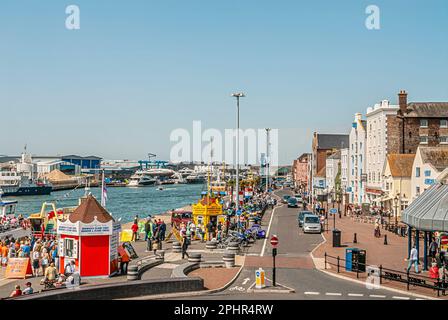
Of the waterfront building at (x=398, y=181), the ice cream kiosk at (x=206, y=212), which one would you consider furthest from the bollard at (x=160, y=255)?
the waterfront building at (x=398, y=181)

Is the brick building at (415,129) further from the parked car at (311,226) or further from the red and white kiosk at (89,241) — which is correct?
the red and white kiosk at (89,241)

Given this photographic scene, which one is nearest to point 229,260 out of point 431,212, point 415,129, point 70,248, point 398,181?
point 70,248

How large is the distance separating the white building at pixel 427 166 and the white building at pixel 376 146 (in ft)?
25.6

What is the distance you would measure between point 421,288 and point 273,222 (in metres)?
30.2

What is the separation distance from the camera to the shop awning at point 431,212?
2380 centimetres

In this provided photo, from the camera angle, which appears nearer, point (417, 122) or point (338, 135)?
point (417, 122)

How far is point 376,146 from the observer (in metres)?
64.6

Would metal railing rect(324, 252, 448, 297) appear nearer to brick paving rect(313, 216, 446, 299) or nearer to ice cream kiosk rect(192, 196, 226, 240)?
brick paving rect(313, 216, 446, 299)

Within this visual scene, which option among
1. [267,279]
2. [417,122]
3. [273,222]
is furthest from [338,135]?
[267,279]

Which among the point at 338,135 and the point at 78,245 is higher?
the point at 338,135

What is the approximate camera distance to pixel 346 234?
41312 mm
